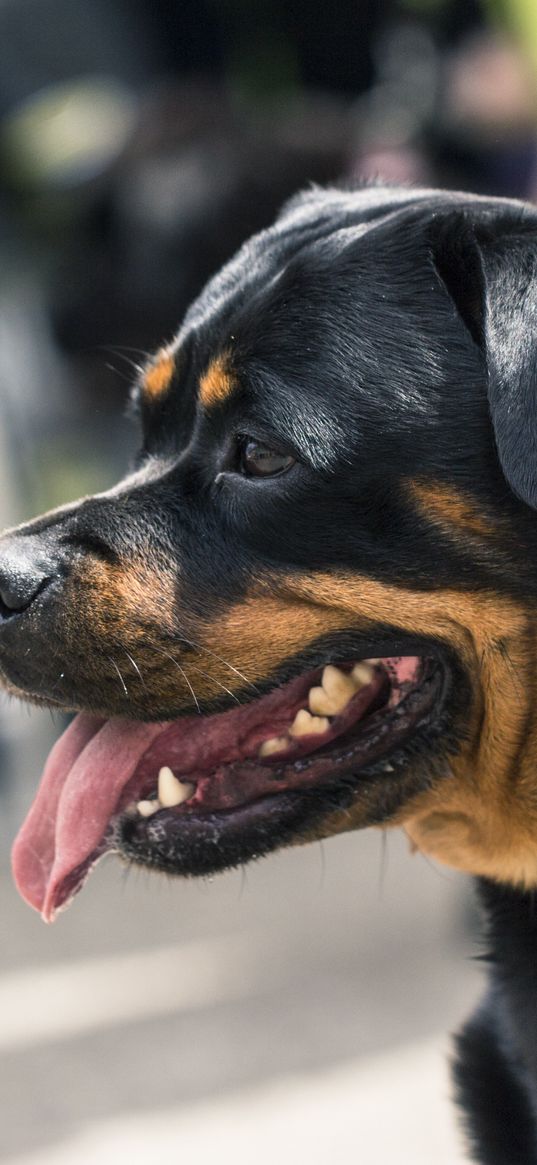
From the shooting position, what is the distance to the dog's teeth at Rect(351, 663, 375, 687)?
2.68 m

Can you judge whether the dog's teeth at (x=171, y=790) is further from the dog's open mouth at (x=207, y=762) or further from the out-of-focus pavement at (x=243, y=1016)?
the out-of-focus pavement at (x=243, y=1016)

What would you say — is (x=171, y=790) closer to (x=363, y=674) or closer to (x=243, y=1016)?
(x=363, y=674)

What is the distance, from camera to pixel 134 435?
611cm

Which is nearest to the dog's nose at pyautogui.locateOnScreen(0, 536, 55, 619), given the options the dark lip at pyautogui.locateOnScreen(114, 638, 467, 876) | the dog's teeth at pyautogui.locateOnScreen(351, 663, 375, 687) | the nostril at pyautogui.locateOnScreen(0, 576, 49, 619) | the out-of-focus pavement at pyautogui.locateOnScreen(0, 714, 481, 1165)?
the nostril at pyautogui.locateOnScreen(0, 576, 49, 619)

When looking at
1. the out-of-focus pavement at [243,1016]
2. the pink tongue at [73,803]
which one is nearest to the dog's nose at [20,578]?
the pink tongue at [73,803]

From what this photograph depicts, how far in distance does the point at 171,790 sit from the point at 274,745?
209 millimetres

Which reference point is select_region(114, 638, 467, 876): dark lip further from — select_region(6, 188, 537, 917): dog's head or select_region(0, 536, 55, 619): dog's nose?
select_region(0, 536, 55, 619): dog's nose

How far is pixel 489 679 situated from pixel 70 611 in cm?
76

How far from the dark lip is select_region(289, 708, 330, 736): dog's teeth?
7 centimetres

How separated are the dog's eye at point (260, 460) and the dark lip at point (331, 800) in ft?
1.12

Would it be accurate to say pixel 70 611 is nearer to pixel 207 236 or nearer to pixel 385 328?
pixel 385 328

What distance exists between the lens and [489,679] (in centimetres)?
257

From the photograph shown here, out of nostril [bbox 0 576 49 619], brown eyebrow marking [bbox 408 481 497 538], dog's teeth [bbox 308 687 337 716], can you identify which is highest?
nostril [bbox 0 576 49 619]

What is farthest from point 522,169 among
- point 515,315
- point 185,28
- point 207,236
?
point 515,315
